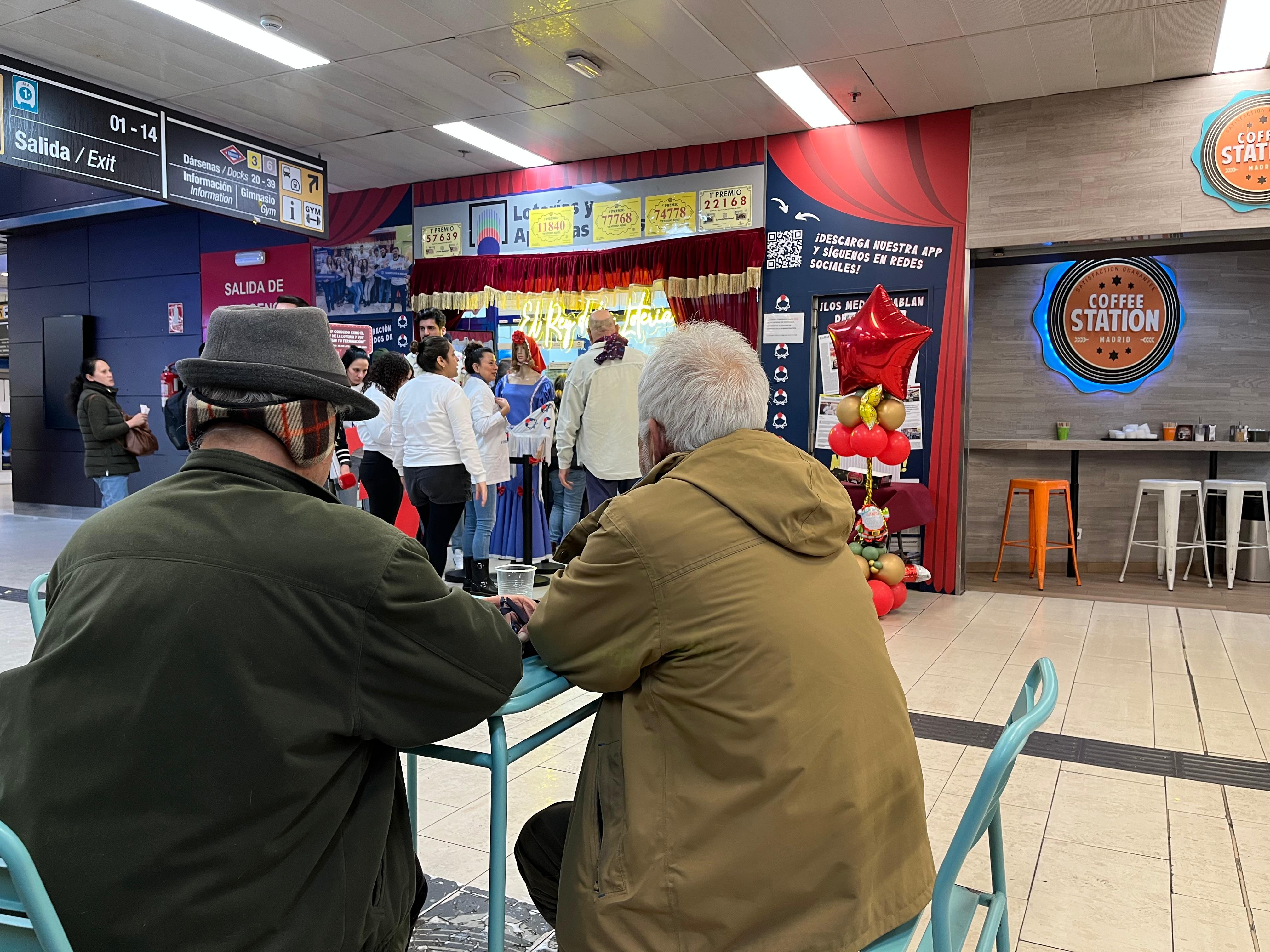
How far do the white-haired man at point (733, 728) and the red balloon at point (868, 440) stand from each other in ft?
12.8

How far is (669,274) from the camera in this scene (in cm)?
705

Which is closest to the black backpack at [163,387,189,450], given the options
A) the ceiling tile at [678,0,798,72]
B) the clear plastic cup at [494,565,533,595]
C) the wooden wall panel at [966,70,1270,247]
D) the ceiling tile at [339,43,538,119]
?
the ceiling tile at [339,43,538,119]

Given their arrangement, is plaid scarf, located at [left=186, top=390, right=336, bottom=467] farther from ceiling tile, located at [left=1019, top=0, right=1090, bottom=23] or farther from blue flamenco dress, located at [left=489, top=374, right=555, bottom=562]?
blue flamenco dress, located at [left=489, top=374, right=555, bottom=562]

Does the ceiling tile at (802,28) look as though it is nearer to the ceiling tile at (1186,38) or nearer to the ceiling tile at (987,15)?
the ceiling tile at (987,15)

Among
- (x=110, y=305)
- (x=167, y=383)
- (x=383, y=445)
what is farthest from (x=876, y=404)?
(x=110, y=305)

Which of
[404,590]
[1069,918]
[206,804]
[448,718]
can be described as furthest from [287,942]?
[1069,918]

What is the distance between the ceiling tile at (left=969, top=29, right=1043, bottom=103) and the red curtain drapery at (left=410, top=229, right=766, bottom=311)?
1.83 metres

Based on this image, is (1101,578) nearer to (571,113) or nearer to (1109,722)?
(1109,722)

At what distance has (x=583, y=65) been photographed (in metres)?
5.41

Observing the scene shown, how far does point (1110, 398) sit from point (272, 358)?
738 centimetres

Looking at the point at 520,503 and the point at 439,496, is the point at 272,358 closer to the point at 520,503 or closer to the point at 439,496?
the point at 439,496

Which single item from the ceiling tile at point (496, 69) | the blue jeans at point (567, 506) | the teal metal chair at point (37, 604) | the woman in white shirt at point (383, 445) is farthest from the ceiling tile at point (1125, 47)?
the teal metal chair at point (37, 604)

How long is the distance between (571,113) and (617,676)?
5.79 metres

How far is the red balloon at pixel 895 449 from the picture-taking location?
5184mm
